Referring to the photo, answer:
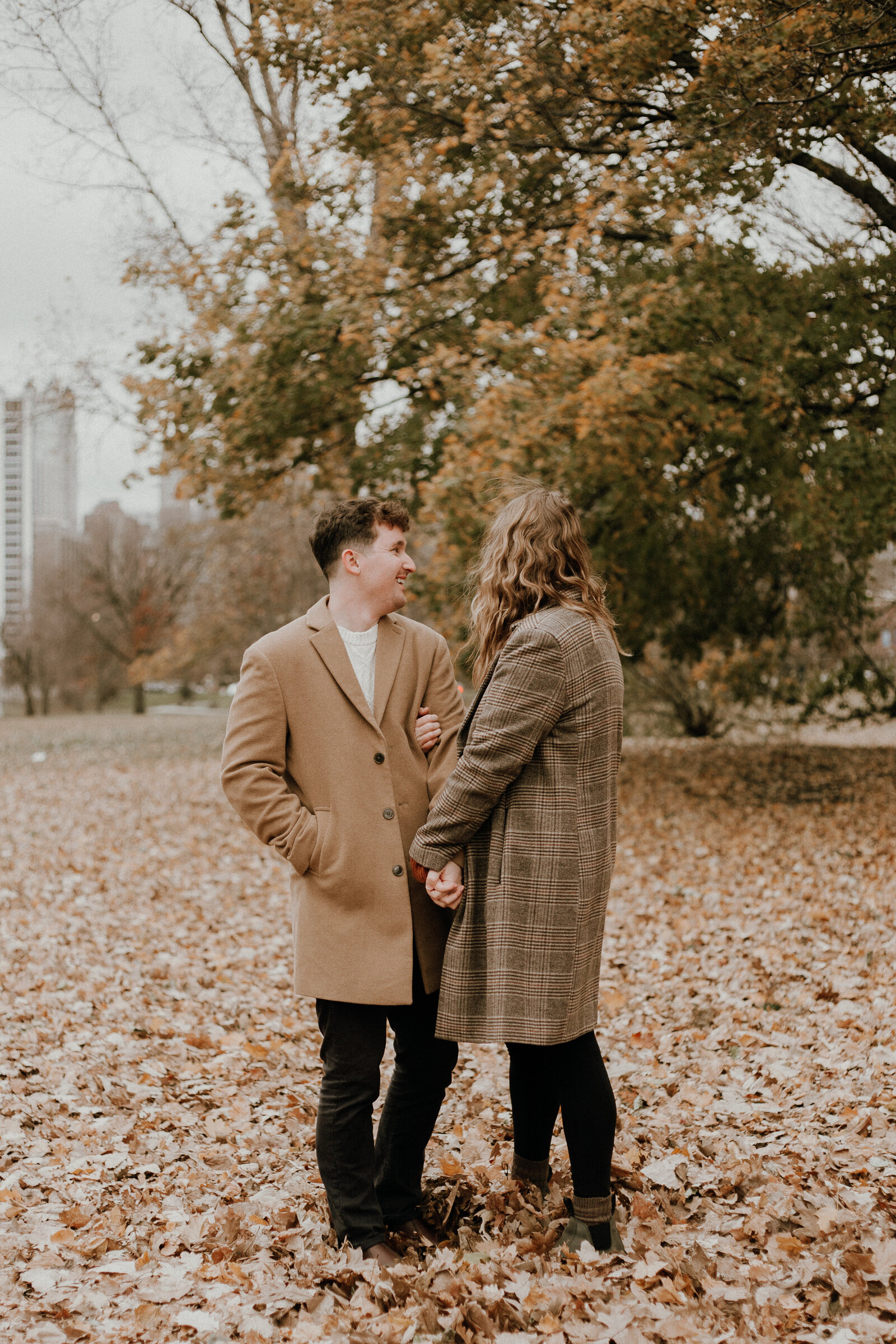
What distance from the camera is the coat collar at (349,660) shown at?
2900mm

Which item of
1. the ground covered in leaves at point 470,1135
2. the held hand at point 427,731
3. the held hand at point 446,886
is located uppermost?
the held hand at point 427,731

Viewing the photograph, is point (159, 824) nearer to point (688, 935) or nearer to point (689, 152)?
point (688, 935)

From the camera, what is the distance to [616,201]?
7.87 m

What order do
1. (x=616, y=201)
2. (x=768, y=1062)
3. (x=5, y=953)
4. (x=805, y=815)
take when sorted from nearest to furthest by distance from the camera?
(x=768, y=1062) < (x=5, y=953) < (x=616, y=201) < (x=805, y=815)

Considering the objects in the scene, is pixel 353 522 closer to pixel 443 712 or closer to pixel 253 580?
pixel 443 712

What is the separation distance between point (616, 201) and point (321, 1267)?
7.19 m

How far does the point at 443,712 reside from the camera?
3.09 meters

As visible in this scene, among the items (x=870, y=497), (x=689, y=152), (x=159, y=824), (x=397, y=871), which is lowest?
(x=159, y=824)

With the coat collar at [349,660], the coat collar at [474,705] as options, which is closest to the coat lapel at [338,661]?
the coat collar at [349,660]

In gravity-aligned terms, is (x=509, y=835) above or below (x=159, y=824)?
above

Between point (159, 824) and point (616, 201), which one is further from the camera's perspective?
point (159, 824)

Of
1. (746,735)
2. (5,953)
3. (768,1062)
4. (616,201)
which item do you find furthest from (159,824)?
(746,735)

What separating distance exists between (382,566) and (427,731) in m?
0.46

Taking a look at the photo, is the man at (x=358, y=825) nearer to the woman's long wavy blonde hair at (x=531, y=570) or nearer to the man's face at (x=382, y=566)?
the man's face at (x=382, y=566)
